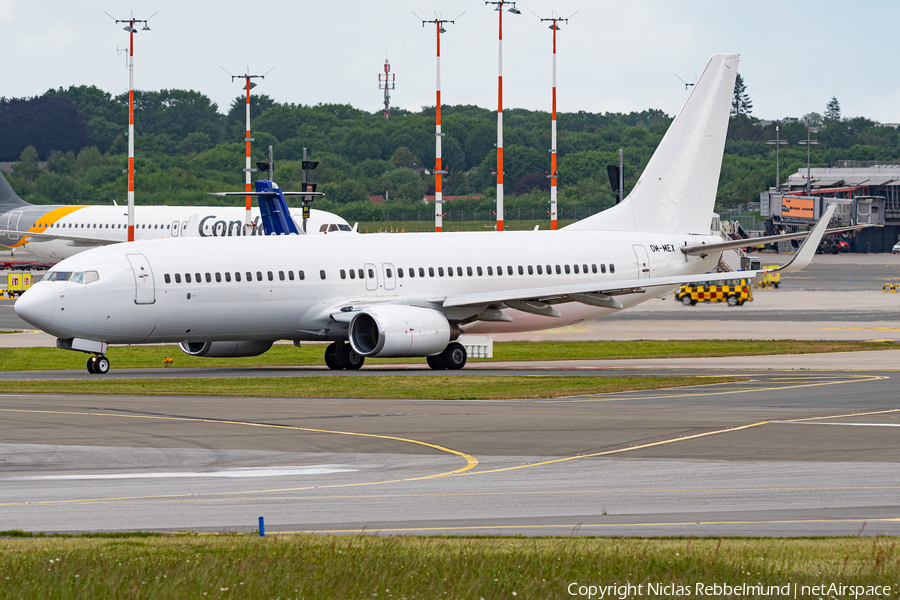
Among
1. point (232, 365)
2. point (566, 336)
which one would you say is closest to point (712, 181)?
point (566, 336)

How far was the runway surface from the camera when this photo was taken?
15.8 meters

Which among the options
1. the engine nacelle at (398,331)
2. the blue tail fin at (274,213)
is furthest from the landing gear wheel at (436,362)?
the blue tail fin at (274,213)

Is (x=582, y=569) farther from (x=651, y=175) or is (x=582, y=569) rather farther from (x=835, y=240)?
(x=835, y=240)

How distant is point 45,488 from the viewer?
59.6 feet

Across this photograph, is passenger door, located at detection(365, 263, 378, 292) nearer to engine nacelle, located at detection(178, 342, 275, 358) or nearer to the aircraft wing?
engine nacelle, located at detection(178, 342, 275, 358)

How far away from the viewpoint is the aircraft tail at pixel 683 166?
153 ft

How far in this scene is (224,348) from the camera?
137ft

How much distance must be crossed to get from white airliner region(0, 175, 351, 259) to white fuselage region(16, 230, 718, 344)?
119 feet

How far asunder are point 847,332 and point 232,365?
87.5 ft

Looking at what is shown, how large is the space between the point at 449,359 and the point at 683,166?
13.2 meters

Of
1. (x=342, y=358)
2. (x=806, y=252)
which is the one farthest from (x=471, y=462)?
(x=806, y=252)

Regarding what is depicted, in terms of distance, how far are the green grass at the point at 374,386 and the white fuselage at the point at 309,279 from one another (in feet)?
8.31

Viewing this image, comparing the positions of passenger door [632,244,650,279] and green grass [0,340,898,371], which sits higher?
passenger door [632,244,650,279]

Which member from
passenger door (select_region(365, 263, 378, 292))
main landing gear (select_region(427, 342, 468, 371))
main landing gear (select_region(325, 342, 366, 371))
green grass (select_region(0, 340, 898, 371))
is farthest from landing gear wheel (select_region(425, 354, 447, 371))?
green grass (select_region(0, 340, 898, 371))
